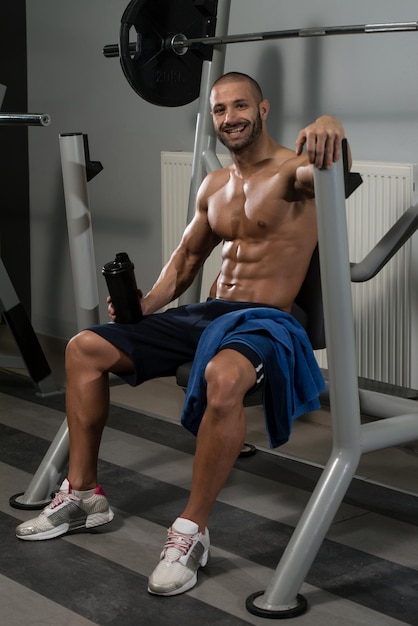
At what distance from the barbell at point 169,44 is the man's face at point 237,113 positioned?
0.35 meters

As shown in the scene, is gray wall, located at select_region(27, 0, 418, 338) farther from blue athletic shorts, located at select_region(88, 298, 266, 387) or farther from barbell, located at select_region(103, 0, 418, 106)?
blue athletic shorts, located at select_region(88, 298, 266, 387)

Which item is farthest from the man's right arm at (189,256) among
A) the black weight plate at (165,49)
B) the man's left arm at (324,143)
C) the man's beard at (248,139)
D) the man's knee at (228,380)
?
the man's left arm at (324,143)

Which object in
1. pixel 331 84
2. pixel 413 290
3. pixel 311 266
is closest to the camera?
pixel 311 266

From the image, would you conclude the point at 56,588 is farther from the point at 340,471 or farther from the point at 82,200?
the point at 82,200

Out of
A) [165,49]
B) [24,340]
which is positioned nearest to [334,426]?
[165,49]

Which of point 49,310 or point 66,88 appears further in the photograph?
point 49,310

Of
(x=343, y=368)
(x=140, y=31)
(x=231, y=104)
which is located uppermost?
(x=140, y=31)

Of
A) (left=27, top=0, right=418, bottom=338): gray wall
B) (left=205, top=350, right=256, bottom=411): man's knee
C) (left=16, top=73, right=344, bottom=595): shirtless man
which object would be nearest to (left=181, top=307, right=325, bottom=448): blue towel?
(left=205, top=350, right=256, bottom=411): man's knee

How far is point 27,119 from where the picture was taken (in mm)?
2627

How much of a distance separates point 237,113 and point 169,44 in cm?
57

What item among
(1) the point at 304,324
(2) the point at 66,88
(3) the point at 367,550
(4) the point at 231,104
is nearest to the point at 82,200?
(4) the point at 231,104

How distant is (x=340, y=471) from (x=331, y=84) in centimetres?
166

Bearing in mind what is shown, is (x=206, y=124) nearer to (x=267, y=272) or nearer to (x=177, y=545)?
(x=267, y=272)

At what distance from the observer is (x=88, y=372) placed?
244 cm
